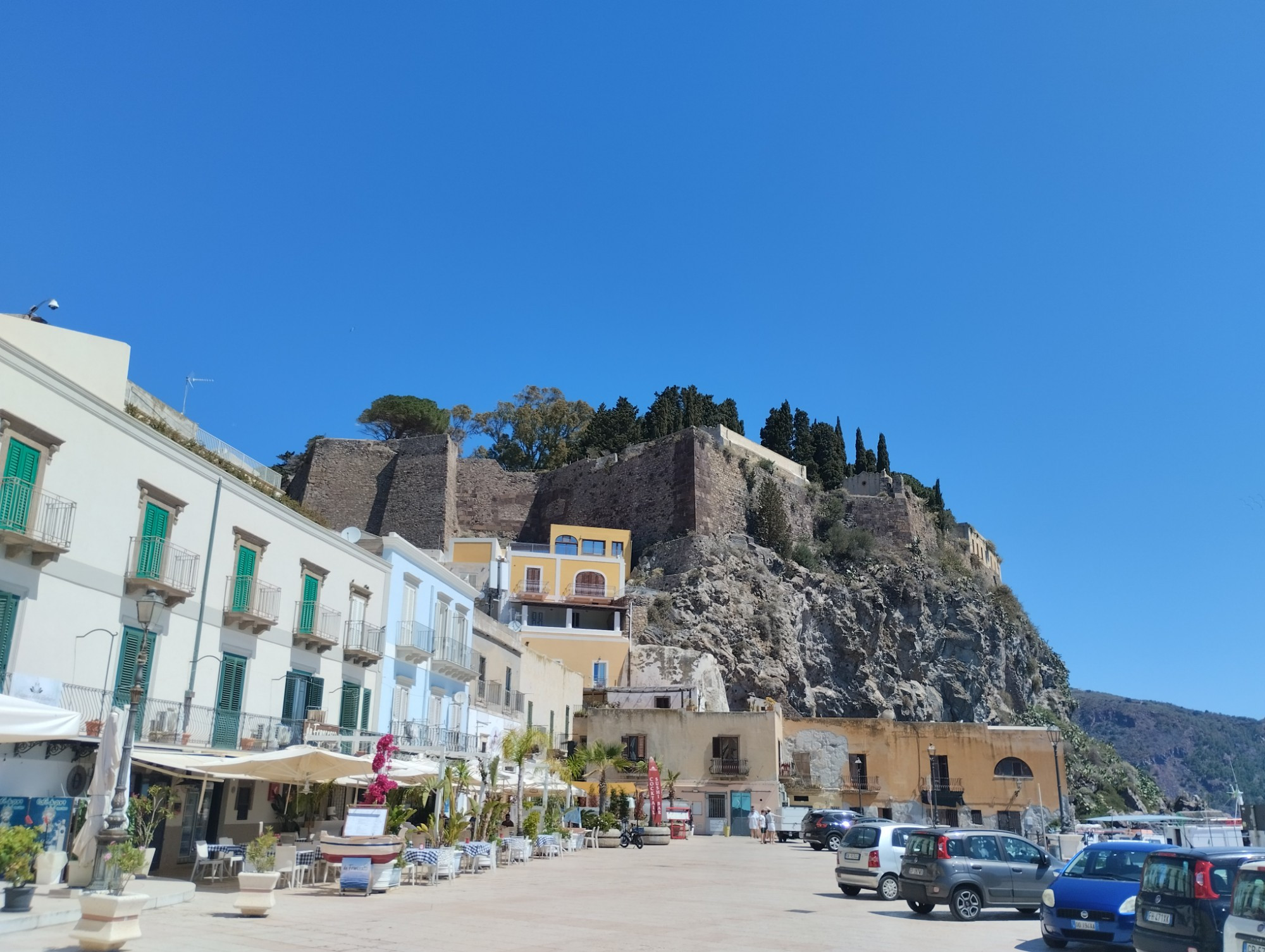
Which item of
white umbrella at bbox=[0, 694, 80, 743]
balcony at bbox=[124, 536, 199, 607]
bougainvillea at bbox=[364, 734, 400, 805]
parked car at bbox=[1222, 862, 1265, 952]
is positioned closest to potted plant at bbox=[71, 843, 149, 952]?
white umbrella at bbox=[0, 694, 80, 743]

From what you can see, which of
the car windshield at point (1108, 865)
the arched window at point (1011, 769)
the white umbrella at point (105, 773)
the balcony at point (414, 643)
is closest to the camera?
the car windshield at point (1108, 865)

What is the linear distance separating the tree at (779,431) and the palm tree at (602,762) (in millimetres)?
37193

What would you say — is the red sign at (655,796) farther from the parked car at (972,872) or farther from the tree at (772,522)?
the tree at (772,522)

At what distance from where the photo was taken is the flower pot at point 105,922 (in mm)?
8695

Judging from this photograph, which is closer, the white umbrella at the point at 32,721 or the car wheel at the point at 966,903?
the white umbrella at the point at 32,721

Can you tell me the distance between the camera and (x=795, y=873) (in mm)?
21391

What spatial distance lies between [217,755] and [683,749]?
25385 mm

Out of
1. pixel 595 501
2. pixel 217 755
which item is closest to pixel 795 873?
pixel 217 755

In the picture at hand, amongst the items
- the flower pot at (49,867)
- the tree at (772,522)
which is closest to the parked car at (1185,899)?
the flower pot at (49,867)

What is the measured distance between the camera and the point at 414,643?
2570 cm

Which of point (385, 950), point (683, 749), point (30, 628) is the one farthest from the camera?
point (683, 749)

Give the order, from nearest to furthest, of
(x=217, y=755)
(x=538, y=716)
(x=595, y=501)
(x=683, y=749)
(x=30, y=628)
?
(x=30, y=628), (x=217, y=755), (x=538, y=716), (x=683, y=749), (x=595, y=501)

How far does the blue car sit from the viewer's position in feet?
35.2

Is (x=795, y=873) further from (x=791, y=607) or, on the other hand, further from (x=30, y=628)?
(x=791, y=607)
